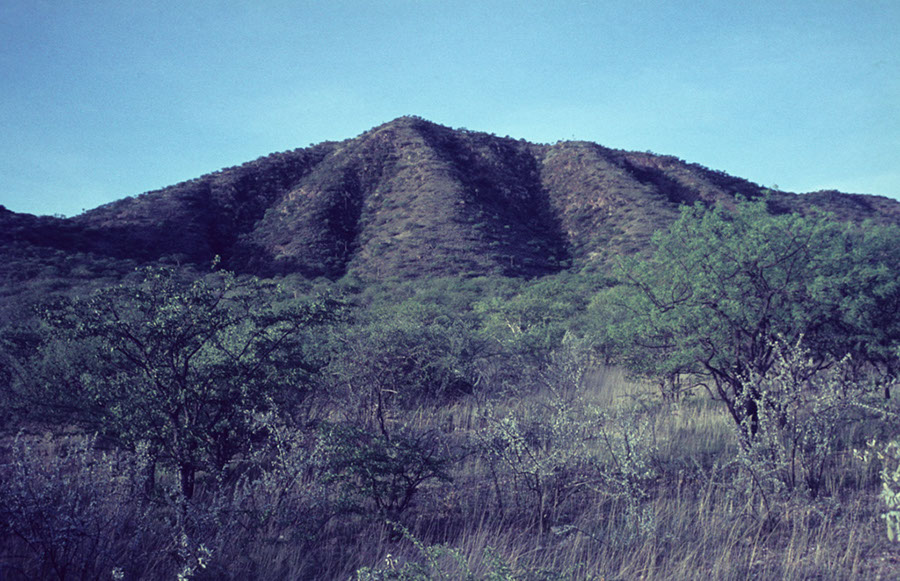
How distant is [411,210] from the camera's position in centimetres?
4750

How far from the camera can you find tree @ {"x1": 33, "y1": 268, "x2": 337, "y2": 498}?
412cm

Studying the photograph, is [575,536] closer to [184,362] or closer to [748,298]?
[184,362]

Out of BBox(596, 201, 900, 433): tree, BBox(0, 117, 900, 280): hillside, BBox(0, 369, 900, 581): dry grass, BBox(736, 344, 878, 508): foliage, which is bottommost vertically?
BBox(0, 369, 900, 581): dry grass

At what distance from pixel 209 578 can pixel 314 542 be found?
79 cm

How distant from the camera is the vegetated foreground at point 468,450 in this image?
10.7 ft

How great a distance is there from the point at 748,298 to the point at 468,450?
13.3 ft

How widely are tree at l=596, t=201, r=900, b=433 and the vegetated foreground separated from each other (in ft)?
0.13

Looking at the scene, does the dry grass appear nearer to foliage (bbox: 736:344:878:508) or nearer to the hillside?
foliage (bbox: 736:344:878:508)

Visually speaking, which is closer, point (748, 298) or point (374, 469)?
point (374, 469)

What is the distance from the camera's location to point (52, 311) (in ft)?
13.3

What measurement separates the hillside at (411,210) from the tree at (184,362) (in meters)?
30.3

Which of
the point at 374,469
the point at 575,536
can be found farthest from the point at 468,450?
the point at 575,536

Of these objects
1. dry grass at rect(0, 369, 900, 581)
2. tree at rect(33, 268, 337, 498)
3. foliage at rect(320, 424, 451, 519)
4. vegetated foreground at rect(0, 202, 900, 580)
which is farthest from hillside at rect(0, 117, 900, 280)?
foliage at rect(320, 424, 451, 519)

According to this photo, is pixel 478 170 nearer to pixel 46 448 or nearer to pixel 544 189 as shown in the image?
pixel 544 189
